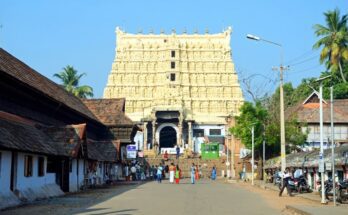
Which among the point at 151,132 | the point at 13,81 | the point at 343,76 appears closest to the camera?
the point at 13,81

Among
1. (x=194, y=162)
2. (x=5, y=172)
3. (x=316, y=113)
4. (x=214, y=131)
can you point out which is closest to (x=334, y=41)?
(x=316, y=113)

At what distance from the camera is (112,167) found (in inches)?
2036

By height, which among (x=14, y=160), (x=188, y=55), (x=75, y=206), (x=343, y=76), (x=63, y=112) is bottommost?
(x=75, y=206)

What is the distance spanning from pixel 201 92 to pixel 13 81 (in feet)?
283

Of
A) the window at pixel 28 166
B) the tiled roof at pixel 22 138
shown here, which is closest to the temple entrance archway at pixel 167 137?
the tiled roof at pixel 22 138

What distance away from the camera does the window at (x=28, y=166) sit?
22.9 m

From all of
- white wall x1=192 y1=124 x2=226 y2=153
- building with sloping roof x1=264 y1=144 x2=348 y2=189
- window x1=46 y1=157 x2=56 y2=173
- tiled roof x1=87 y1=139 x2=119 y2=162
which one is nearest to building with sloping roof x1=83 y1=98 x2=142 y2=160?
tiled roof x1=87 y1=139 x2=119 y2=162

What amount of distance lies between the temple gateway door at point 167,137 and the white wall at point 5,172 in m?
85.6

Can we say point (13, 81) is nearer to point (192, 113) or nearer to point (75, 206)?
point (75, 206)

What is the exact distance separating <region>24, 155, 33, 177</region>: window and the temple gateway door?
8258cm

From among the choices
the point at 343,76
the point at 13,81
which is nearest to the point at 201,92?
the point at 343,76

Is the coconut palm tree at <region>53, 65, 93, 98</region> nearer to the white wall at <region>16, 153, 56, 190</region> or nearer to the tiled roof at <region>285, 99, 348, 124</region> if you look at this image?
the tiled roof at <region>285, 99, 348, 124</region>

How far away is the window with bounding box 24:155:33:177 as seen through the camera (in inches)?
902

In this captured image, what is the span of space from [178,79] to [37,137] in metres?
83.7
